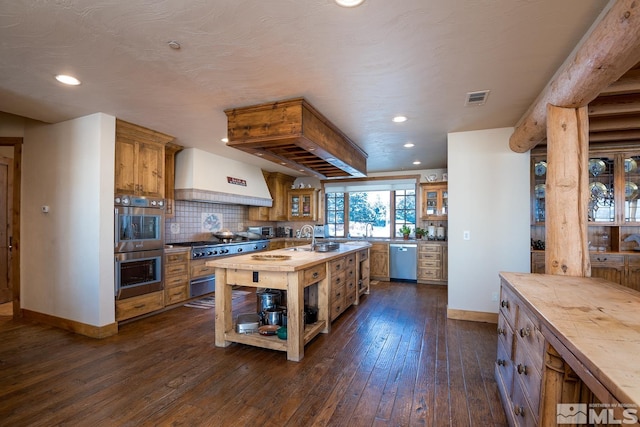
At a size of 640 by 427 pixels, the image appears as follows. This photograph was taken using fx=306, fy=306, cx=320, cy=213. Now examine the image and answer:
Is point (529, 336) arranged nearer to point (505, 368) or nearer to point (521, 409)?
point (521, 409)

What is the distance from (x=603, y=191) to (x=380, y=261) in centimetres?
365

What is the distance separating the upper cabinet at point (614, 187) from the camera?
4.07 meters

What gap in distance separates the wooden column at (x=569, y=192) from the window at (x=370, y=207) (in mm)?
4475

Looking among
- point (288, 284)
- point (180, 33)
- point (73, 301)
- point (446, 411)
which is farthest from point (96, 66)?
point (446, 411)

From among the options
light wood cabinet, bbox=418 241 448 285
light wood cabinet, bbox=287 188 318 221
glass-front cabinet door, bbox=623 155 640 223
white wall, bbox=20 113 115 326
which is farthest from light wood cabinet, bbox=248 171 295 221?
glass-front cabinet door, bbox=623 155 640 223

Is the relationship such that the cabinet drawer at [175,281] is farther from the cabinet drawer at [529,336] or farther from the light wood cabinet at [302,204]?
the cabinet drawer at [529,336]

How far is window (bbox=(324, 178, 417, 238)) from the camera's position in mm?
6922

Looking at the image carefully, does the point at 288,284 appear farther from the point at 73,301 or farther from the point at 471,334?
the point at 73,301

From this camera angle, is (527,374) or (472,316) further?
(472,316)

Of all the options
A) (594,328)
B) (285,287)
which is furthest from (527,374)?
(285,287)

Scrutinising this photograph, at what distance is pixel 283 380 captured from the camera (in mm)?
2391

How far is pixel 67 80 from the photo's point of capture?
8.14 feet

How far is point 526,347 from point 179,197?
473 cm

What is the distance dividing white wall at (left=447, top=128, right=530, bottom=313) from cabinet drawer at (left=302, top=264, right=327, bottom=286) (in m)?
1.75
